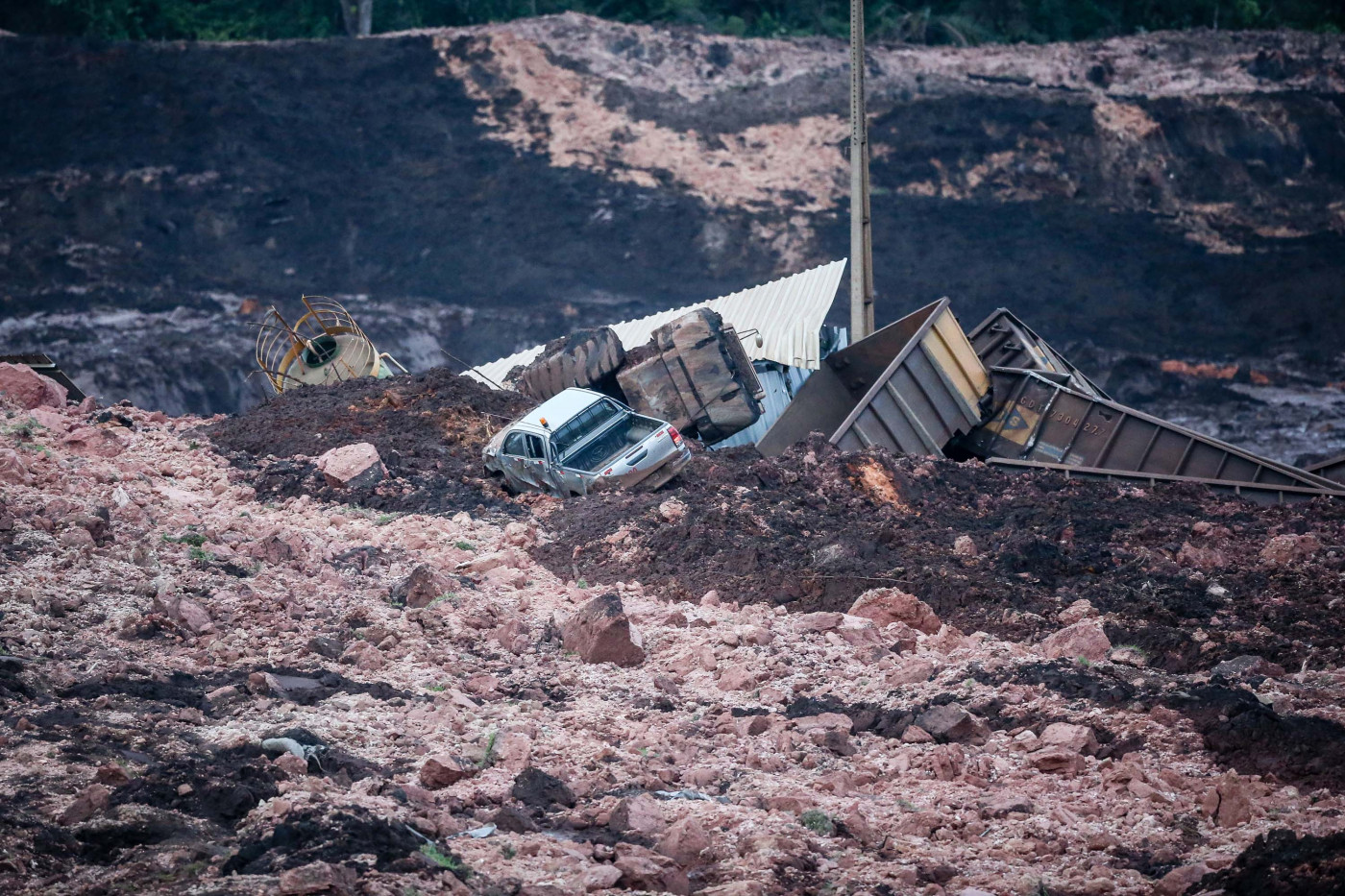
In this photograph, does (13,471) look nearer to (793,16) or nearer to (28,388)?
(28,388)

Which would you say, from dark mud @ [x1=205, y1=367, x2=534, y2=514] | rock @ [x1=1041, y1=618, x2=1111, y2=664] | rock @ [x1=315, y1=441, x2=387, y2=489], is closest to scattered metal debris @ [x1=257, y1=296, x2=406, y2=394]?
dark mud @ [x1=205, y1=367, x2=534, y2=514]

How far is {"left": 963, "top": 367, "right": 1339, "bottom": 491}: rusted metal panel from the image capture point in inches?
531

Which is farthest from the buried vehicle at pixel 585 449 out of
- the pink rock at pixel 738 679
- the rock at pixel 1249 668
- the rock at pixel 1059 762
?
the rock at pixel 1059 762

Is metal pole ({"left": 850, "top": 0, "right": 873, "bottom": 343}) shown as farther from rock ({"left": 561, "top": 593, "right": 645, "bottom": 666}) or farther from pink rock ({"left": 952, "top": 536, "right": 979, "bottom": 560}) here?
rock ({"left": 561, "top": 593, "right": 645, "bottom": 666})

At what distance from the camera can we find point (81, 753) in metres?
5.73

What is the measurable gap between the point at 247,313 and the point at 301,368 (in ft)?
24.2

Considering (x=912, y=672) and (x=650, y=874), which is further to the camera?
(x=912, y=672)

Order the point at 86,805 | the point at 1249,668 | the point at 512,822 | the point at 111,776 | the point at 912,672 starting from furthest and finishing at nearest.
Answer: the point at 912,672, the point at 1249,668, the point at 512,822, the point at 111,776, the point at 86,805

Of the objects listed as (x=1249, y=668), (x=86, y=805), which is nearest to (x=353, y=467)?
(x=86, y=805)

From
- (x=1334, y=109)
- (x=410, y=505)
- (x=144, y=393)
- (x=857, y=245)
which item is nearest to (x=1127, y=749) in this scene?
(x=410, y=505)

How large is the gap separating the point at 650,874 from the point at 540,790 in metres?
1.10

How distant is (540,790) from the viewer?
6.03m

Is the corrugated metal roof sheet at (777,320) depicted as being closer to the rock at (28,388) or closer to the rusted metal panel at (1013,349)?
the rusted metal panel at (1013,349)

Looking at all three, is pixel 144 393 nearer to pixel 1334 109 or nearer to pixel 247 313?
pixel 247 313
